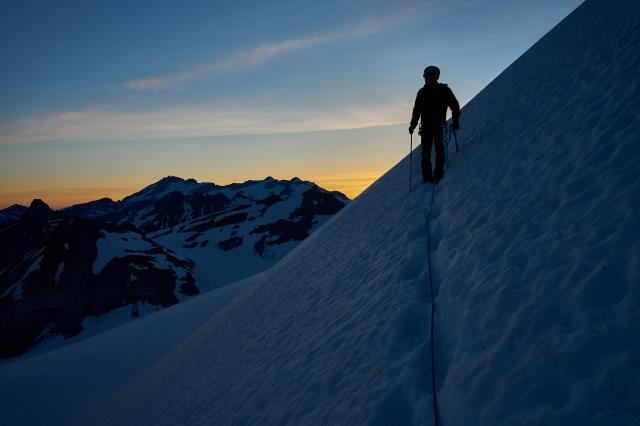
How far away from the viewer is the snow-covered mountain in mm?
3566

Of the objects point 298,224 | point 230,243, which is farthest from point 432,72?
point 230,243

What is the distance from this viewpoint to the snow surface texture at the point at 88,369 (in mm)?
19047

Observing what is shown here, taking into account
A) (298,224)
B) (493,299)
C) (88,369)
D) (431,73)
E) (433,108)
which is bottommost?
(88,369)

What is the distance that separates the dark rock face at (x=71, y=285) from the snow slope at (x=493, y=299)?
60822 millimetres

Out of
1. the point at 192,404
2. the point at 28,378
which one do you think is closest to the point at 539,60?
the point at 192,404

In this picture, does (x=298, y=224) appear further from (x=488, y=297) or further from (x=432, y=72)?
(x=488, y=297)

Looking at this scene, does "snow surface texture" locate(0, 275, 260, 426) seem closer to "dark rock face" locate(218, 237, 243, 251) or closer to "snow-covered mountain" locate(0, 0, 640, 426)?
"snow-covered mountain" locate(0, 0, 640, 426)

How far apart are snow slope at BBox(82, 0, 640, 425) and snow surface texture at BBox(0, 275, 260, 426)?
10.8 m

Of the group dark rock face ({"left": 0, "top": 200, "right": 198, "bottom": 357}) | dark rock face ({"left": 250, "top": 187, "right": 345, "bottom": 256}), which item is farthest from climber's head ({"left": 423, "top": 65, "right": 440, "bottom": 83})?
dark rock face ({"left": 250, "top": 187, "right": 345, "bottom": 256})

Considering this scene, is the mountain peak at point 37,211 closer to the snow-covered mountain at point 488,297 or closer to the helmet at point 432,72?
the snow-covered mountain at point 488,297

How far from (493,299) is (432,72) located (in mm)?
7590

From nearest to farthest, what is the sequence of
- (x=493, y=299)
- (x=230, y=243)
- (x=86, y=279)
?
(x=493, y=299) → (x=86, y=279) → (x=230, y=243)

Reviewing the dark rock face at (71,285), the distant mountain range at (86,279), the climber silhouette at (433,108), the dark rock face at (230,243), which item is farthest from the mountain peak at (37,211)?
the climber silhouette at (433,108)

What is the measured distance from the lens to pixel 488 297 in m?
4.95
